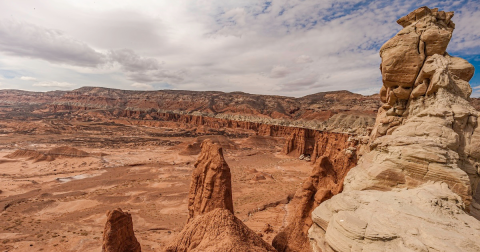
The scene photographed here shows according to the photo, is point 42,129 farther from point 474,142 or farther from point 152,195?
point 474,142

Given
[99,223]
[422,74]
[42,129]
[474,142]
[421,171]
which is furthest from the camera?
[42,129]

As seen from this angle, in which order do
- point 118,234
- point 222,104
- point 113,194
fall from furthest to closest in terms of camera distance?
point 222,104, point 113,194, point 118,234

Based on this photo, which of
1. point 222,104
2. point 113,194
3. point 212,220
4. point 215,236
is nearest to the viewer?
point 215,236

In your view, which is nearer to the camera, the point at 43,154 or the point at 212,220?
the point at 212,220

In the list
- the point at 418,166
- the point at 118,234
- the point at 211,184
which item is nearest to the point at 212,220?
the point at 211,184

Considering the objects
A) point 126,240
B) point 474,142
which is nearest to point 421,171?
point 474,142

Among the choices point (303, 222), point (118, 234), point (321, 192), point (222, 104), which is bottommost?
point (118, 234)

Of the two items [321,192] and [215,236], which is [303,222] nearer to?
[321,192]

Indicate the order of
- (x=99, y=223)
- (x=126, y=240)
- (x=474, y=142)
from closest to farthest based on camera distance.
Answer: (x=474, y=142) < (x=126, y=240) < (x=99, y=223)
